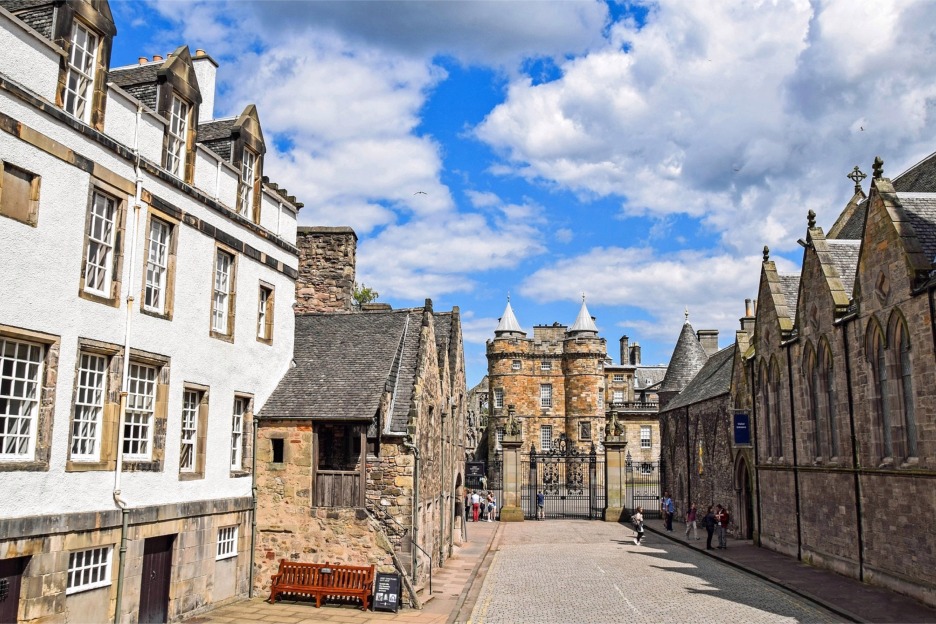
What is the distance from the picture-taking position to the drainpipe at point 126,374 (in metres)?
13.0

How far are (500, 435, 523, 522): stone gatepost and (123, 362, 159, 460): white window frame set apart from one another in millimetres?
24602

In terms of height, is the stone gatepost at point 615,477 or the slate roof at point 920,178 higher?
the slate roof at point 920,178

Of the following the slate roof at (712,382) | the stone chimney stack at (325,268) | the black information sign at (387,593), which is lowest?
the black information sign at (387,593)

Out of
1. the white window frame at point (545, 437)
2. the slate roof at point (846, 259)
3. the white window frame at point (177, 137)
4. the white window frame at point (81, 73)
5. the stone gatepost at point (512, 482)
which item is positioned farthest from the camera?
the white window frame at point (545, 437)

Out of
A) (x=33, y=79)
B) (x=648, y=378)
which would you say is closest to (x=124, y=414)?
(x=33, y=79)

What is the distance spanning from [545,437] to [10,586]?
57.1 m

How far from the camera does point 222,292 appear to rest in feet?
55.6

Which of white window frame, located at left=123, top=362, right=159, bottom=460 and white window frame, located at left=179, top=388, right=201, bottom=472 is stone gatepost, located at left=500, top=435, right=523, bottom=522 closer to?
white window frame, located at left=179, top=388, right=201, bottom=472

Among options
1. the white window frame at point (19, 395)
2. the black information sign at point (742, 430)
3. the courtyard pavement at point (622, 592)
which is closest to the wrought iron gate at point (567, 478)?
the black information sign at point (742, 430)

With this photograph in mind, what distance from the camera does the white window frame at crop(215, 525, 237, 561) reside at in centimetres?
1645

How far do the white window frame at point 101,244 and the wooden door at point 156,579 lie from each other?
485 centimetres

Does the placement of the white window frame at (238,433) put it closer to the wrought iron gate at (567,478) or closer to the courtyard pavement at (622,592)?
the courtyard pavement at (622,592)

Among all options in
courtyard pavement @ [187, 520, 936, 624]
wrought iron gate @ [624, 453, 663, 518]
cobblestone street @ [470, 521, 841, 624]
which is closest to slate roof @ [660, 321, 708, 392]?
wrought iron gate @ [624, 453, 663, 518]

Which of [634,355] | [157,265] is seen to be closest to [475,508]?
[157,265]
